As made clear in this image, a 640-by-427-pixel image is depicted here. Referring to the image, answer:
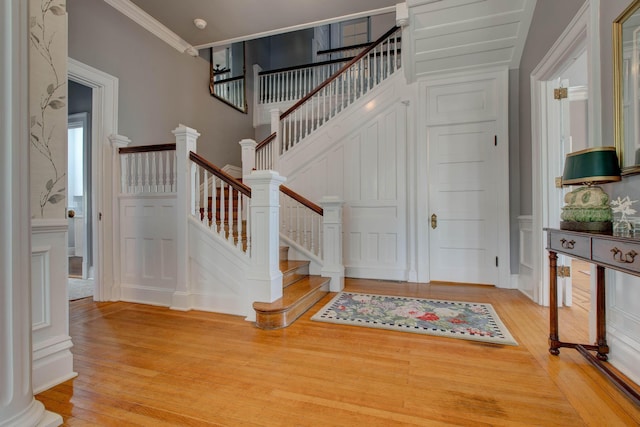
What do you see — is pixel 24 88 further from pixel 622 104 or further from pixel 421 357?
pixel 622 104

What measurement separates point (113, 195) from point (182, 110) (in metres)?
1.74

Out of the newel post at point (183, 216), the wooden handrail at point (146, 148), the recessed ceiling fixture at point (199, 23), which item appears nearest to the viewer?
the newel post at point (183, 216)

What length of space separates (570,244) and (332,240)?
2.22m

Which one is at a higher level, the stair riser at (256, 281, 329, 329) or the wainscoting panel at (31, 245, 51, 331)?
the wainscoting panel at (31, 245, 51, 331)

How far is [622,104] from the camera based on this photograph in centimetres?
177

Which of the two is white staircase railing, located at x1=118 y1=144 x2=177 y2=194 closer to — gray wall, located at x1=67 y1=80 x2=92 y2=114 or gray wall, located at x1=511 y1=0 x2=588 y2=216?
gray wall, located at x1=67 y1=80 x2=92 y2=114

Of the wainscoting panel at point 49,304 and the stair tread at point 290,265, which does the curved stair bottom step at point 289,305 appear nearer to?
the stair tread at point 290,265

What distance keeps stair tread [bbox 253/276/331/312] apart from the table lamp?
79.3 inches

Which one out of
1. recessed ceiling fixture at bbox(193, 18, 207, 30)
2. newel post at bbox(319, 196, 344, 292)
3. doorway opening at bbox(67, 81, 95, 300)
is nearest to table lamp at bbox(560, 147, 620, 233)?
newel post at bbox(319, 196, 344, 292)

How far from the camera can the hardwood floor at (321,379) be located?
4.58ft

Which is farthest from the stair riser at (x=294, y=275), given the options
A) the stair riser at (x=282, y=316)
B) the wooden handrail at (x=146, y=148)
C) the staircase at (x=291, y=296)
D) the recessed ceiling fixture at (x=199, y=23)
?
the recessed ceiling fixture at (x=199, y=23)

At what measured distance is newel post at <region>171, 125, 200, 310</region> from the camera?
2920 mm

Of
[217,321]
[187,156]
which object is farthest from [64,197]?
[217,321]

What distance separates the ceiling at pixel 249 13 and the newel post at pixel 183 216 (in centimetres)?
179
